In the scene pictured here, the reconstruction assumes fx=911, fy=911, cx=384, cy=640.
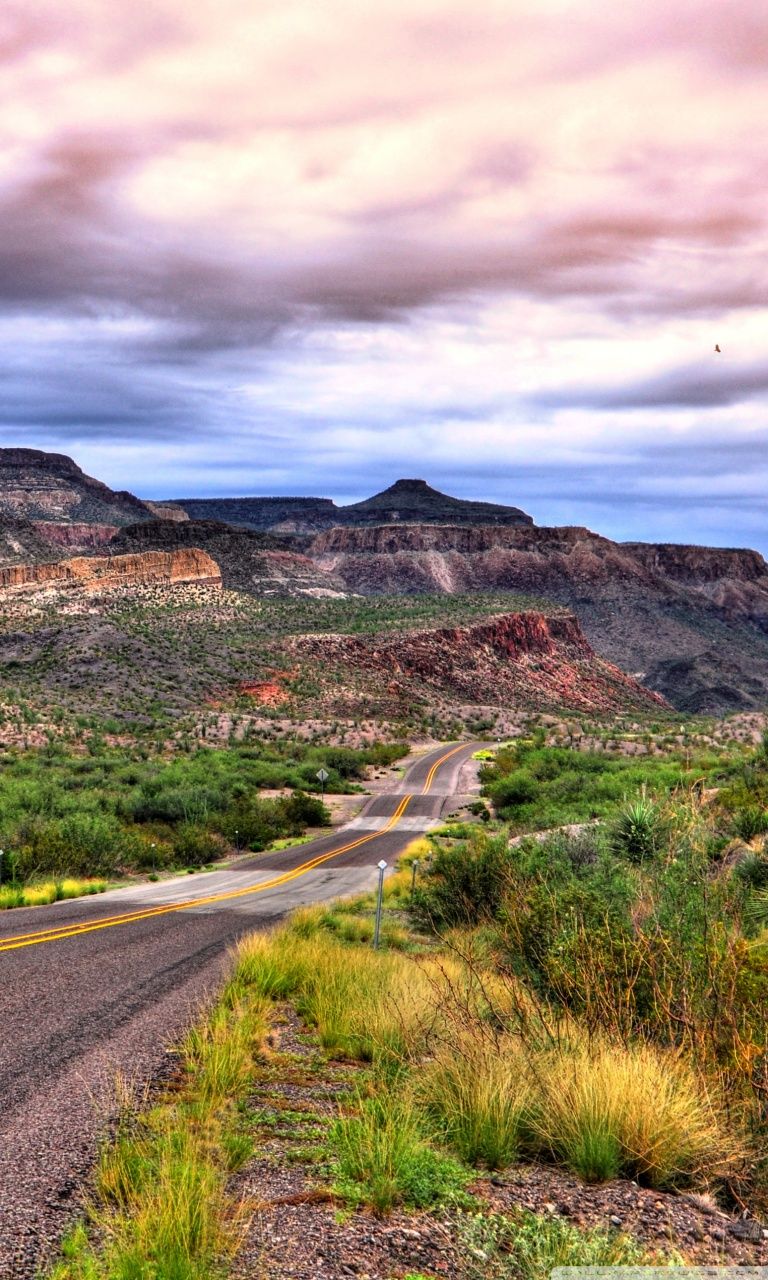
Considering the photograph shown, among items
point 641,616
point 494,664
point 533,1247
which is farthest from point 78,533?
point 533,1247

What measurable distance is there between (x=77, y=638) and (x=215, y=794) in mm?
48102

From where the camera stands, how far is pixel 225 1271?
4402 millimetres

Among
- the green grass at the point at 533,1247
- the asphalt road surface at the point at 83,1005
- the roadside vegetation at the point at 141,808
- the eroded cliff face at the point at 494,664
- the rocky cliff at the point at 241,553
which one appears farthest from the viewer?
the rocky cliff at the point at 241,553

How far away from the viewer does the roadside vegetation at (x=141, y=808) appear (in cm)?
2592

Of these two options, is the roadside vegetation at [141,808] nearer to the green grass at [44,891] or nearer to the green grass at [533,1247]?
the green grass at [44,891]

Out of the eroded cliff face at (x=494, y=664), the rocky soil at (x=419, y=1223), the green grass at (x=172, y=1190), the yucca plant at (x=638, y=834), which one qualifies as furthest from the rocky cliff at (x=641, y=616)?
the rocky soil at (x=419, y=1223)

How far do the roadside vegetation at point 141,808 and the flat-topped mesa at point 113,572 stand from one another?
52872 millimetres

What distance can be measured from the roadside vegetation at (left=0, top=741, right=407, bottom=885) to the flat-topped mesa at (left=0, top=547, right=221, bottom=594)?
5287 cm

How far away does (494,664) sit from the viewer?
104 metres

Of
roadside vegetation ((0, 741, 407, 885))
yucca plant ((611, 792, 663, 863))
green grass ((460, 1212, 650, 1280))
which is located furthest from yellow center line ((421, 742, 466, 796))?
green grass ((460, 1212, 650, 1280))

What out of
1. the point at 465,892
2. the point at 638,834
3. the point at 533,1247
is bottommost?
the point at 465,892

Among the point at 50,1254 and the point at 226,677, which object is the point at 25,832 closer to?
the point at 50,1254

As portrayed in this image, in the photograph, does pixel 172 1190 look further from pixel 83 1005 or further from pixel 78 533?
pixel 78 533

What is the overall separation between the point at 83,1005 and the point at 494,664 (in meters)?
95.9
